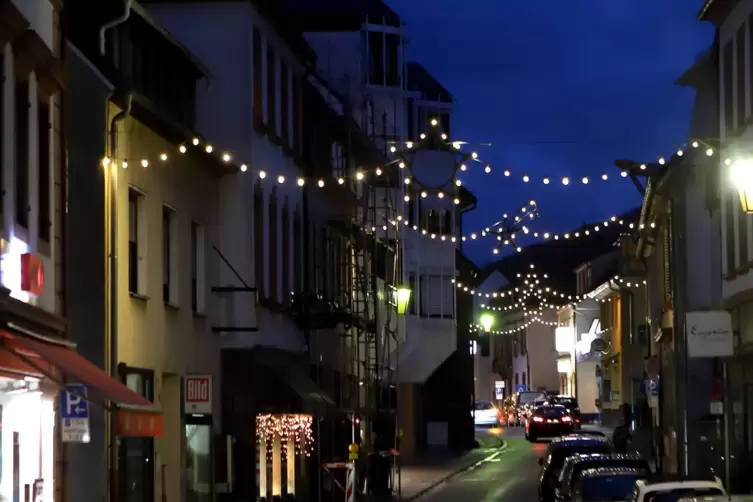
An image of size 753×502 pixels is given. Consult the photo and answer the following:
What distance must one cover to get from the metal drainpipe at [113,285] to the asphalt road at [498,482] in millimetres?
16282

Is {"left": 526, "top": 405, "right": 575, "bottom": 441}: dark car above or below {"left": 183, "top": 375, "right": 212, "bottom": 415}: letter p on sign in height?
below

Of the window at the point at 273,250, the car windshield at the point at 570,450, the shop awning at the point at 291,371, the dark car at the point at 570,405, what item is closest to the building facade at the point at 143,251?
the shop awning at the point at 291,371

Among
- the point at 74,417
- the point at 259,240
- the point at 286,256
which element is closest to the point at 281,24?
the point at 259,240

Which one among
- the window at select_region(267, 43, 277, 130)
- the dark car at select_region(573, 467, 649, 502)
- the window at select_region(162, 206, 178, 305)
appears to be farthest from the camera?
the window at select_region(267, 43, 277, 130)

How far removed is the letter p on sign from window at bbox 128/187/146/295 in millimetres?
1822

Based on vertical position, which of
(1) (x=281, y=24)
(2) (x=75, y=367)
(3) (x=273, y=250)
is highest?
(1) (x=281, y=24)

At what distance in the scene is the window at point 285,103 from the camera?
31.2 m

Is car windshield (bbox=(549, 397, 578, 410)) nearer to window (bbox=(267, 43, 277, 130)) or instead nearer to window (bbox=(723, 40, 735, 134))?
window (bbox=(723, 40, 735, 134))

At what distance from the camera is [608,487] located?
72.0 feet

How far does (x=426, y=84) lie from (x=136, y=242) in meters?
41.0

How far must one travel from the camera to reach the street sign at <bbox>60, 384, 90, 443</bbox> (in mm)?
17781

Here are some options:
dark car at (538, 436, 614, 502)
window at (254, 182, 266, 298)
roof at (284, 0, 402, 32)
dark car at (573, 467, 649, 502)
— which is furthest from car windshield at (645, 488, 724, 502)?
roof at (284, 0, 402, 32)

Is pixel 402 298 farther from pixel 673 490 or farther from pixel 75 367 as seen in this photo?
pixel 75 367

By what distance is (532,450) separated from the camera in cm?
6197
